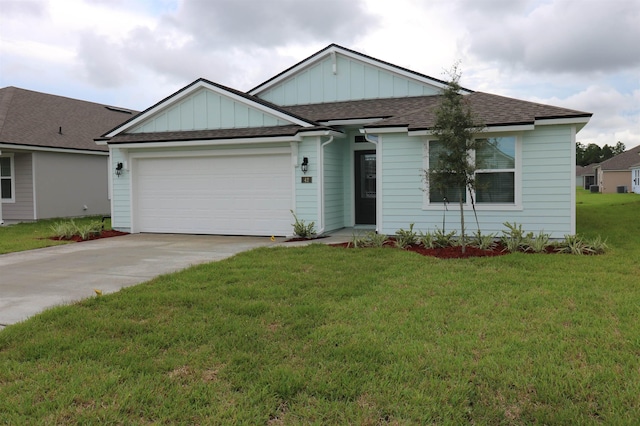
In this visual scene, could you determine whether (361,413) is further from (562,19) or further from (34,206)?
(34,206)

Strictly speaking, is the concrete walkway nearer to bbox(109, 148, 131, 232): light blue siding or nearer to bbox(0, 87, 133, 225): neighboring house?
bbox(109, 148, 131, 232): light blue siding

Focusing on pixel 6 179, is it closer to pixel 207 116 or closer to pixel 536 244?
pixel 207 116

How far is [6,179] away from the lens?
57.9 ft

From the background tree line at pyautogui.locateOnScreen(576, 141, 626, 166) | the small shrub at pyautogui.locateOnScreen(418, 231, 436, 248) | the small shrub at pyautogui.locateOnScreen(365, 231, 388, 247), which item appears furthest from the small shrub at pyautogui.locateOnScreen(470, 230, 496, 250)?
the background tree line at pyautogui.locateOnScreen(576, 141, 626, 166)

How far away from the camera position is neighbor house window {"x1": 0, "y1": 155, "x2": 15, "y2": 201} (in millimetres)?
17531

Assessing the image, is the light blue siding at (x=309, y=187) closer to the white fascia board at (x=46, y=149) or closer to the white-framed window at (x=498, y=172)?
the white-framed window at (x=498, y=172)

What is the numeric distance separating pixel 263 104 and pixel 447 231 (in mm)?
5469

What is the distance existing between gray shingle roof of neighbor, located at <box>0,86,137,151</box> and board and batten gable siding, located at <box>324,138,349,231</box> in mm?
10849

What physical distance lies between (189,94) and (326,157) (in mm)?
4043

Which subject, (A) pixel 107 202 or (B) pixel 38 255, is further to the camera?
(A) pixel 107 202

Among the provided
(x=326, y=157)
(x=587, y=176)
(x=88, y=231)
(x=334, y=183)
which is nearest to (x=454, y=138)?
(x=326, y=157)

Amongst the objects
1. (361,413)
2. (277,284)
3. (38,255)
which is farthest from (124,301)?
(38,255)

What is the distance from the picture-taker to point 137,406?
3.24 meters

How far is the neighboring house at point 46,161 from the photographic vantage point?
56.5 feet
